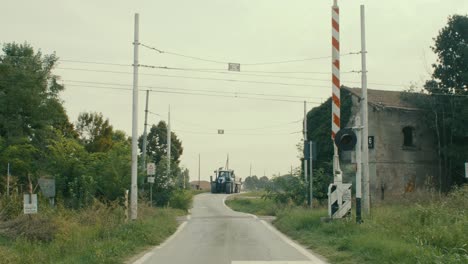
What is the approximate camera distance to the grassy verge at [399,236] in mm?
11141

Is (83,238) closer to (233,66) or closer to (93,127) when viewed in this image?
(233,66)

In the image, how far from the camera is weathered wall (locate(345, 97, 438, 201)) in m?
39.6

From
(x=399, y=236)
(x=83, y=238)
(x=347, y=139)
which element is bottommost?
(x=83, y=238)

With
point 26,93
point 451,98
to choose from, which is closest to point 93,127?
point 26,93

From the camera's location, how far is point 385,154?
40031mm

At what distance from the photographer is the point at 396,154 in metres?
40.5

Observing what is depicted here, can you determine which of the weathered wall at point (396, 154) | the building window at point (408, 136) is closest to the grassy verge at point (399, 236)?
the weathered wall at point (396, 154)

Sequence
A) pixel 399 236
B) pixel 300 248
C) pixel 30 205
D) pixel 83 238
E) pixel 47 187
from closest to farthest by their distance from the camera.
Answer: pixel 399 236, pixel 300 248, pixel 83 238, pixel 30 205, pixel 47 187

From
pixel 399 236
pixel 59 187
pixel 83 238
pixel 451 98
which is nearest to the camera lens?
pixel 399 236

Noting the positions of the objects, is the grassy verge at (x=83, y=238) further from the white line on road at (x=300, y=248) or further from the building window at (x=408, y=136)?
the building window at (x=408, y=136)

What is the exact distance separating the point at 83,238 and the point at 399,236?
8.61 metres

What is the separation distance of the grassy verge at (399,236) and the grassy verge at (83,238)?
15.7 feet

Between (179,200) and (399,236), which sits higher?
(399,236)

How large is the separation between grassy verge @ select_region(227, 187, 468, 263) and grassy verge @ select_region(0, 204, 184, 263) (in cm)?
478
